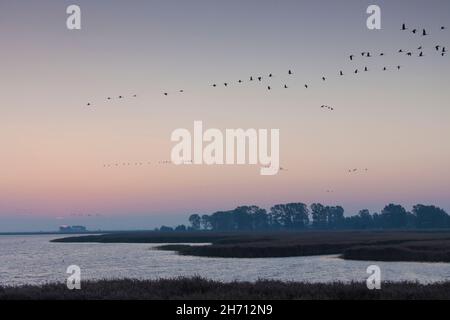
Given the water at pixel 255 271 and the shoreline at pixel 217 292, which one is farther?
the water at pixel 255 271

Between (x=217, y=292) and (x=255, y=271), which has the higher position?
(x=217, y=292)

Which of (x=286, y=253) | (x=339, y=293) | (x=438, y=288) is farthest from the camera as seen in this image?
(x=286, y=253)

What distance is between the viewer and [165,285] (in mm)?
30703

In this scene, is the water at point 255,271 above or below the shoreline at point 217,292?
below

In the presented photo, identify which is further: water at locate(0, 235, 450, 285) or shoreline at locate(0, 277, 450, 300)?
water at locate(0, 235, 450, 285)

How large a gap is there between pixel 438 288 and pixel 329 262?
113 feet

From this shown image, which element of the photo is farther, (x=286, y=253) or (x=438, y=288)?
(x=286, y=253)

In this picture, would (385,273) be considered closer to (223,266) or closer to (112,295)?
(223,266)

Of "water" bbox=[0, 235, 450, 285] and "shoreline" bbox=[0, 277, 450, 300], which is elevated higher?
"shoreline" bbox=[0, 277, 450, 300]

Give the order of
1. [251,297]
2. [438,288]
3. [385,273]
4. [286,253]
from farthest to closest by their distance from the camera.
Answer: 1. [286,253]
2. [385,273]
3. [438,288]
4. [251,297]

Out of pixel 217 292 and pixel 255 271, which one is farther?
pixel 255 271
